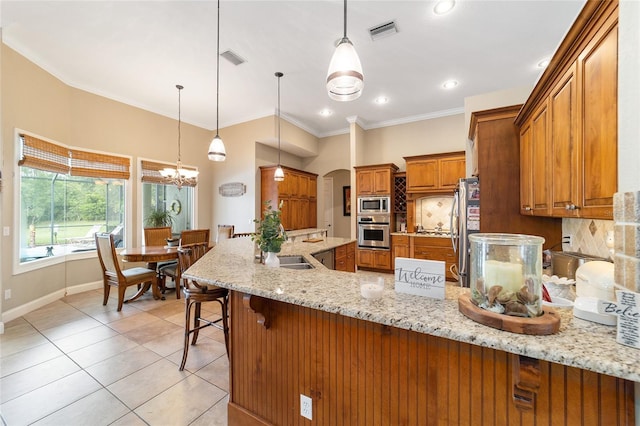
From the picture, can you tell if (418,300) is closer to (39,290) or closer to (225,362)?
(225,362)

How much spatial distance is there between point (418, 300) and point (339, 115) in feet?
17.2

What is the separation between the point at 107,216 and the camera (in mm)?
4637

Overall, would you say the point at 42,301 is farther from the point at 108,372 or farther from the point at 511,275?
the point at 511,275

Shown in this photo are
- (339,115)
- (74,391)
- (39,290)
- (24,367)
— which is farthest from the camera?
(339,115)

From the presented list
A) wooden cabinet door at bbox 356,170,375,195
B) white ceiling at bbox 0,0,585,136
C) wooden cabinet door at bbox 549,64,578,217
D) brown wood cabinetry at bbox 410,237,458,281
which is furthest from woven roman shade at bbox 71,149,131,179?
wooden cabinet door at bbox 549,64,578,217

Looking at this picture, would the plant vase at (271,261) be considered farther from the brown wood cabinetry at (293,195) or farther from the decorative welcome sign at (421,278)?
the brown wood cabinetry at (293,195)

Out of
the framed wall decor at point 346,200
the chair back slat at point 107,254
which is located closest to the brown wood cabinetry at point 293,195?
the framed wall decor at point 346,200

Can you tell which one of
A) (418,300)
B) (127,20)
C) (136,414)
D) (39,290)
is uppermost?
(127,20)

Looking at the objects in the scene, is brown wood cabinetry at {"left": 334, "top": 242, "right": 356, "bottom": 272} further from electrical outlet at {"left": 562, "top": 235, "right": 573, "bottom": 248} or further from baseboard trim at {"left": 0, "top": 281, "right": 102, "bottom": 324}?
baseboard trim at {"left": 0, "top": 281, "right": 102, "bottom": 324}

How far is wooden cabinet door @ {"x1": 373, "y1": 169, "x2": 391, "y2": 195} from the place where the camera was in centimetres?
558

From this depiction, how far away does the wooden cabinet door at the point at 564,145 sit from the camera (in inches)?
55.9

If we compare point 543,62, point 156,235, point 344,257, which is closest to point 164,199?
point 156,235

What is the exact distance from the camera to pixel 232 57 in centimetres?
348

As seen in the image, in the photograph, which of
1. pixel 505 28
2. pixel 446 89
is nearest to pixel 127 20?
pixel 505 28
